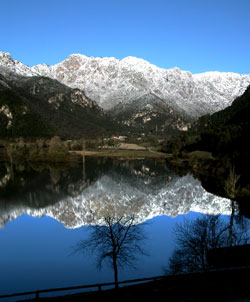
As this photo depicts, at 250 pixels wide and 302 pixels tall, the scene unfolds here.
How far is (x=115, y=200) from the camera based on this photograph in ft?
209

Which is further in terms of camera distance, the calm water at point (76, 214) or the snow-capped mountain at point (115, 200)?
the snow-capped mountain at point (115, 200)

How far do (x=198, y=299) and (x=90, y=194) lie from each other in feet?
184

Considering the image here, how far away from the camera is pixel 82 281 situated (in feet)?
90.3

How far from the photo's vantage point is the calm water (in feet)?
96.5

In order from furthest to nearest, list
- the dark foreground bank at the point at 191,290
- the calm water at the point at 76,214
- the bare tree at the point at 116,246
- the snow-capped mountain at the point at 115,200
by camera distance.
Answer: the snow-capped mountain at the point at 115,200, the calm water at the point at 76,214, the bare tree at the point at 116,246, the dark foreground bank at the point at 191,290

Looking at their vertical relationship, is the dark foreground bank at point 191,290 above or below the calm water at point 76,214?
above

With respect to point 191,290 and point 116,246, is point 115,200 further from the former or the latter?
point 191,290

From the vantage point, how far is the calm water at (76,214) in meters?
29.4

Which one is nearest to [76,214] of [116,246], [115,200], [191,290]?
[115,200]

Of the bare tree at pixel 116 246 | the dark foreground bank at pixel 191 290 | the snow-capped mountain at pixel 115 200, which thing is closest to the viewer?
the dark foreground bank at pixel 191 290

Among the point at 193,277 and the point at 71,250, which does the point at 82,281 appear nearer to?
the point at 71,250

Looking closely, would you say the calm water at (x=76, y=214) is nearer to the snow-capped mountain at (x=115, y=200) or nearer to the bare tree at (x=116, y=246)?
the snow-capped mountain at (x=115, y=200)

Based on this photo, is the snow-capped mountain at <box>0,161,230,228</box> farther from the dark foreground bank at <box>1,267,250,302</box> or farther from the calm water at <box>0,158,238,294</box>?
the dark foreground bank at <box>1,267,250,302</box>

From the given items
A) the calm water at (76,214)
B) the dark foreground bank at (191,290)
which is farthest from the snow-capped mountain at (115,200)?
the dark foreground bank at (191,290)
